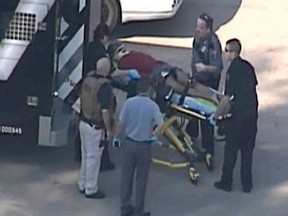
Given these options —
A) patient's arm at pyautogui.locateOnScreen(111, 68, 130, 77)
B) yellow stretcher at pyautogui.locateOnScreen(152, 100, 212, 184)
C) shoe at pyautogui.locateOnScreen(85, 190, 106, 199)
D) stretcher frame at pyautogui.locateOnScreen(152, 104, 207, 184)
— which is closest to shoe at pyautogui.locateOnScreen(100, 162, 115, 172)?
yellow stretcher at pyautogui.locateOnScreen(152, 100, 212, 184)

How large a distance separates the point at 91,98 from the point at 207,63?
189cm

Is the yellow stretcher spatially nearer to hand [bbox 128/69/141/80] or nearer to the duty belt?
hand [bbox 128/69/141/80]

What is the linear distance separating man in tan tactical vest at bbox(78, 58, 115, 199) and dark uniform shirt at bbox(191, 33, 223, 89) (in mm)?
1470

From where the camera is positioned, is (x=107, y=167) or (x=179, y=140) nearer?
(x=179, y=140)

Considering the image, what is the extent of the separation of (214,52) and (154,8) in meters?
5.32

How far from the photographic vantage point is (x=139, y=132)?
11.3m

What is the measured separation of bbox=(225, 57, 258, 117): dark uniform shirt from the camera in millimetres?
12312

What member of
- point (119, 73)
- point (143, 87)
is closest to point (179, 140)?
point (119, 73)

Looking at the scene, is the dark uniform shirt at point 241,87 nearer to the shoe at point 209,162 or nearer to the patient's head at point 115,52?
the shoe at point 209,162

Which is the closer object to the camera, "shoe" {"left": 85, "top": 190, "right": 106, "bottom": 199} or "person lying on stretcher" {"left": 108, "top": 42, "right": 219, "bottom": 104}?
"shoe" {"left": 85, "top": 190, "right": 106, "bottom": 199}

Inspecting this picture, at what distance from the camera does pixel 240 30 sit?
19.4 metres

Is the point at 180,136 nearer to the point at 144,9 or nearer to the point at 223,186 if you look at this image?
the point at 223,186

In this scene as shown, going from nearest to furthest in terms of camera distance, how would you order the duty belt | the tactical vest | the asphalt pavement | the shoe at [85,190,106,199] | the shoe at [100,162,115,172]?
the tactical vest, the duty belt, the asphalt pavement, the shoe at [85,190,106,199], the shoe at [100,162,115,172]

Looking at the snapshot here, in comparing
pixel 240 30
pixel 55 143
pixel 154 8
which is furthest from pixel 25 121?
pixel 240 30
